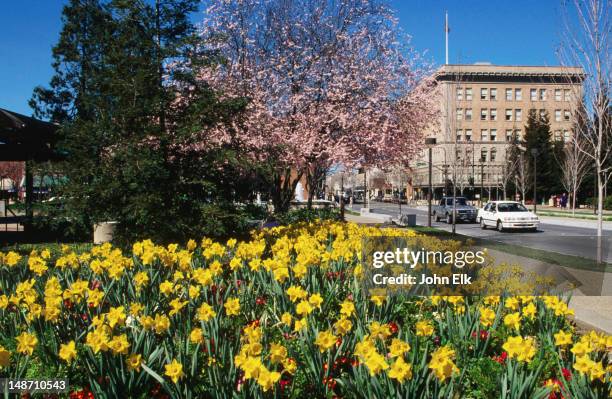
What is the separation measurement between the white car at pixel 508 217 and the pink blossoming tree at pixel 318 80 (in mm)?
8343

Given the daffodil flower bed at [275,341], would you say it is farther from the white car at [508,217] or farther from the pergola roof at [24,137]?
the white car at [508,217]

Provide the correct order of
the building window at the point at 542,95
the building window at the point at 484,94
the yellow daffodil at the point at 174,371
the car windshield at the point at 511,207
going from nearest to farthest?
the yellow daffodil at the point at 174,371
the car windshield at the point at 511,207
the building window at the point at 542,95
the building window at the point at 484,94

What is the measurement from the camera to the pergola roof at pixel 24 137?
13625mm

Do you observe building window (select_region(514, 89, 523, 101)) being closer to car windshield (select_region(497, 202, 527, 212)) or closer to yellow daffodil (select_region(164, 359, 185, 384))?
car windshield (select_region(497, 202, 527, 212))

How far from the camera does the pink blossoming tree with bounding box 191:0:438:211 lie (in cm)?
1884

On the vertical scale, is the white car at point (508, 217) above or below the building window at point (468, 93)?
below

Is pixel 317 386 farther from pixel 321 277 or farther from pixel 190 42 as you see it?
pixel 190 42

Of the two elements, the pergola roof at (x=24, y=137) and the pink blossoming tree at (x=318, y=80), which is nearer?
the pergola roof at (x=24, y=137)

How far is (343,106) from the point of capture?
1941cm

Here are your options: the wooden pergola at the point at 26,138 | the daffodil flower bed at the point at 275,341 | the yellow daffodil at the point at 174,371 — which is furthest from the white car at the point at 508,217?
the yellow daffodil at the point at 174,371

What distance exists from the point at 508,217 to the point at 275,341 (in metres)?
24.4

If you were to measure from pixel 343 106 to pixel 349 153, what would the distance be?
1.65 m

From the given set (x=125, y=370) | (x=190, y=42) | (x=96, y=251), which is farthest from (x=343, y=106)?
(x=125, y=370)

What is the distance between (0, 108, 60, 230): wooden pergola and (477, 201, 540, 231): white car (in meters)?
20.0
